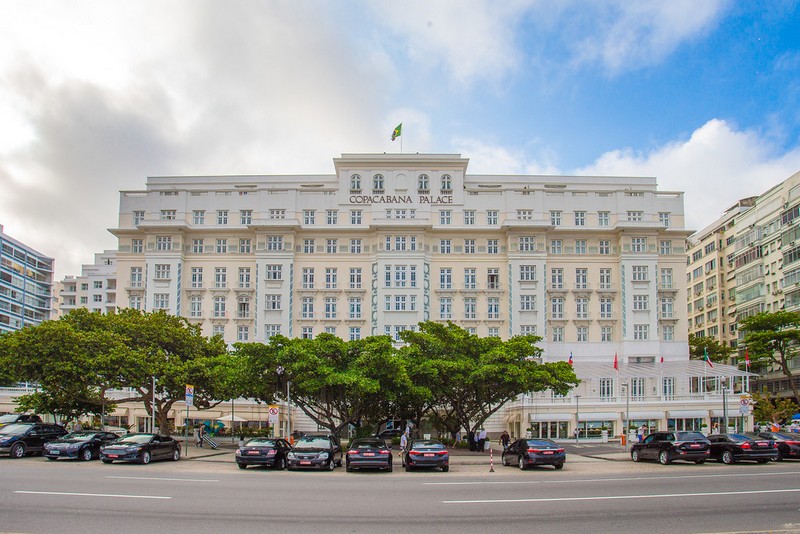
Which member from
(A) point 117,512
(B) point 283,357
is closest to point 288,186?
(B) point 283,357

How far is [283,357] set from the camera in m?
38.4

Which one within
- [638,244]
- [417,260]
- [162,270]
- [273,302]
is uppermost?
[638,244]

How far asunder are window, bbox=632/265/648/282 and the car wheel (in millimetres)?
53099

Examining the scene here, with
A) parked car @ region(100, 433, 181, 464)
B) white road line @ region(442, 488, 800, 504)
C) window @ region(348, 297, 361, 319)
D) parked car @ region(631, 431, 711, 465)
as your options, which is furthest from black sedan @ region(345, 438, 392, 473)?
window @ region(348, 297, 361, 319)

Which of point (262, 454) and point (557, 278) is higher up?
point (557, 278)

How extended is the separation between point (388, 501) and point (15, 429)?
70.6 feet

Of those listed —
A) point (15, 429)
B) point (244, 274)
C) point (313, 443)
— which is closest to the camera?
point (313, 443)

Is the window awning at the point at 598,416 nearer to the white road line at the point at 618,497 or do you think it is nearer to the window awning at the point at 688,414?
the window awning at the point at 688,414

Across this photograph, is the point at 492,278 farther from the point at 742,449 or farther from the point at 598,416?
the point at 742,449

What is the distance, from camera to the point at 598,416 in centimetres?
5622

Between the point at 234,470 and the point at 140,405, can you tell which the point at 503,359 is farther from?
the point at 140,405

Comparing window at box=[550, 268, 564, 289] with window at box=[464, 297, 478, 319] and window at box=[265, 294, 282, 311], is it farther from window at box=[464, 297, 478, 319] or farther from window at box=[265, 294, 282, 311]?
window at box=[265, 294, 282, 311]

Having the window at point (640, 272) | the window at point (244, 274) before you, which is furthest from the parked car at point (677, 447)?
the window at point (244, 274)

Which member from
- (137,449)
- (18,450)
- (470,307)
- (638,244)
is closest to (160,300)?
(470,307)
